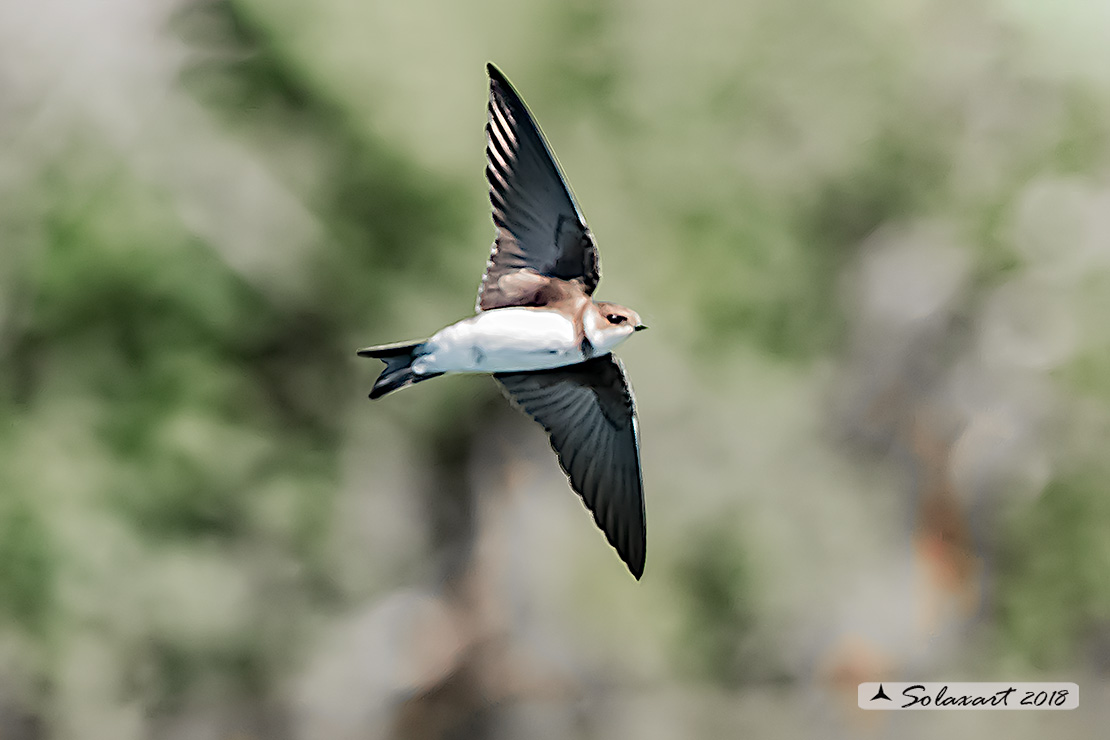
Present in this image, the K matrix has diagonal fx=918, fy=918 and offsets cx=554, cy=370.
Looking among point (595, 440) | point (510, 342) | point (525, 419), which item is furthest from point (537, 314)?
point (525, 419)

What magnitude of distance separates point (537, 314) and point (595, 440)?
17 cm

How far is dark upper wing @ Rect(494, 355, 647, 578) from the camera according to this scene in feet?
2.70

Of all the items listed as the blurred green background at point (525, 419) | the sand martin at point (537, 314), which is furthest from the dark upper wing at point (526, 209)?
the blurred green background at point (525, 419)

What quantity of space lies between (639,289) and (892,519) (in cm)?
63

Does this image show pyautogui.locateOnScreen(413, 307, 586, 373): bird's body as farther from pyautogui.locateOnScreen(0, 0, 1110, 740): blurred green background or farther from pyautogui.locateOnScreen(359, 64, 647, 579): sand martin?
pyautogui.locateOnScreen(0, 0, 1110, 740): blurred green background

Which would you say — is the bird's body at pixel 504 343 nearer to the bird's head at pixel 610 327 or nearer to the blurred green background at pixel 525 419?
the bird's head at pixel 610 327

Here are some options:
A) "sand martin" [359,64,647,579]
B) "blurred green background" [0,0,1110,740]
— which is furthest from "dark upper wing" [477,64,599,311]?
"blurred green background" [0,0,1110,740]

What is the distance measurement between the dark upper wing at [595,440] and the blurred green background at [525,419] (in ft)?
2.19

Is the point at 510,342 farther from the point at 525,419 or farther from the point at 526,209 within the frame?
the point at 525,419

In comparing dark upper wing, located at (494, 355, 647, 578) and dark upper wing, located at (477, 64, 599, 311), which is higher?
dark upper wing, located at (477, 64, 599, 311)

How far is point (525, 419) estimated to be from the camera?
162 centimetres

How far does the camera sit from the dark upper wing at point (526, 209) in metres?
0.71

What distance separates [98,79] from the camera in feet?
5.14

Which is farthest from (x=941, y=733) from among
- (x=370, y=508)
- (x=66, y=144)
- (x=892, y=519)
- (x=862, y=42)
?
(x=66, y=144)
